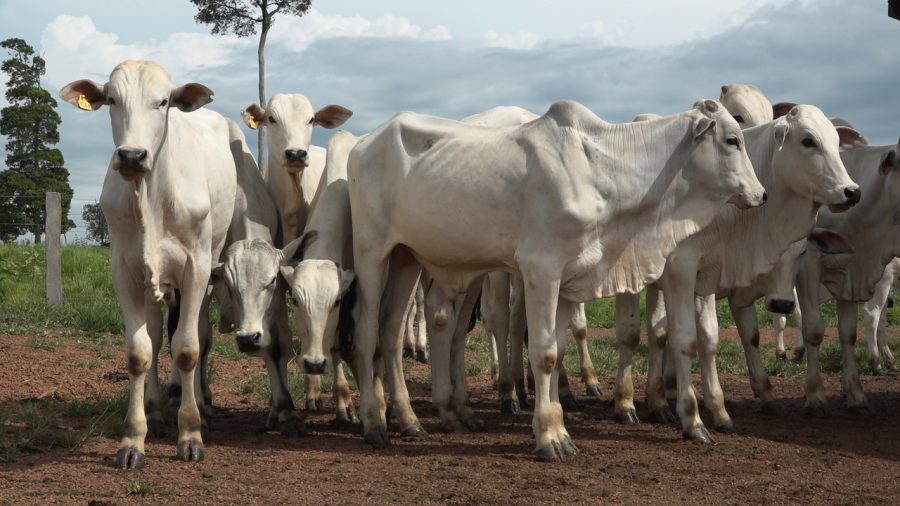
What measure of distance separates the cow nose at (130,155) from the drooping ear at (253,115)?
2.78m

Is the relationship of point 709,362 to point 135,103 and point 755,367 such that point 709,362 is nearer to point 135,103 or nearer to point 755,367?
point 755,367

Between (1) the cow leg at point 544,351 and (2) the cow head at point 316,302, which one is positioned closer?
(1) the cow leg at point 544,351

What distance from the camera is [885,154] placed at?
8977 mm

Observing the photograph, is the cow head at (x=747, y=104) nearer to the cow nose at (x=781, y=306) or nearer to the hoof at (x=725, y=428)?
the cow nose at (x=781, y=306)

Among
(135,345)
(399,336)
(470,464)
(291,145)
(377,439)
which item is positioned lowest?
(470,464)

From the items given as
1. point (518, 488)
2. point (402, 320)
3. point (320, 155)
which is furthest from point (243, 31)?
point (518, 488)

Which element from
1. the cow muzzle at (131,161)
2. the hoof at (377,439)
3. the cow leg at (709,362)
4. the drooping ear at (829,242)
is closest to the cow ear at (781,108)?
the drooping ear at (829,242)

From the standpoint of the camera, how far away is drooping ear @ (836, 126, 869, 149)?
30.0 feet

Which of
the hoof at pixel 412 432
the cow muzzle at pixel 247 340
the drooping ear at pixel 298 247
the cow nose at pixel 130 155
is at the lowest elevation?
the hoof at pixel 412 432

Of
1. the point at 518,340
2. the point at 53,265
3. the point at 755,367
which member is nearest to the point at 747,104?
the point at 755,367

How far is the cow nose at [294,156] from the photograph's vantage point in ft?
27.1

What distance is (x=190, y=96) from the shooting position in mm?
6875

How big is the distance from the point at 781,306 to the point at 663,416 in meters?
1.31

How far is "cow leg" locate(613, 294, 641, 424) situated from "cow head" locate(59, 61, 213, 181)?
376cm
